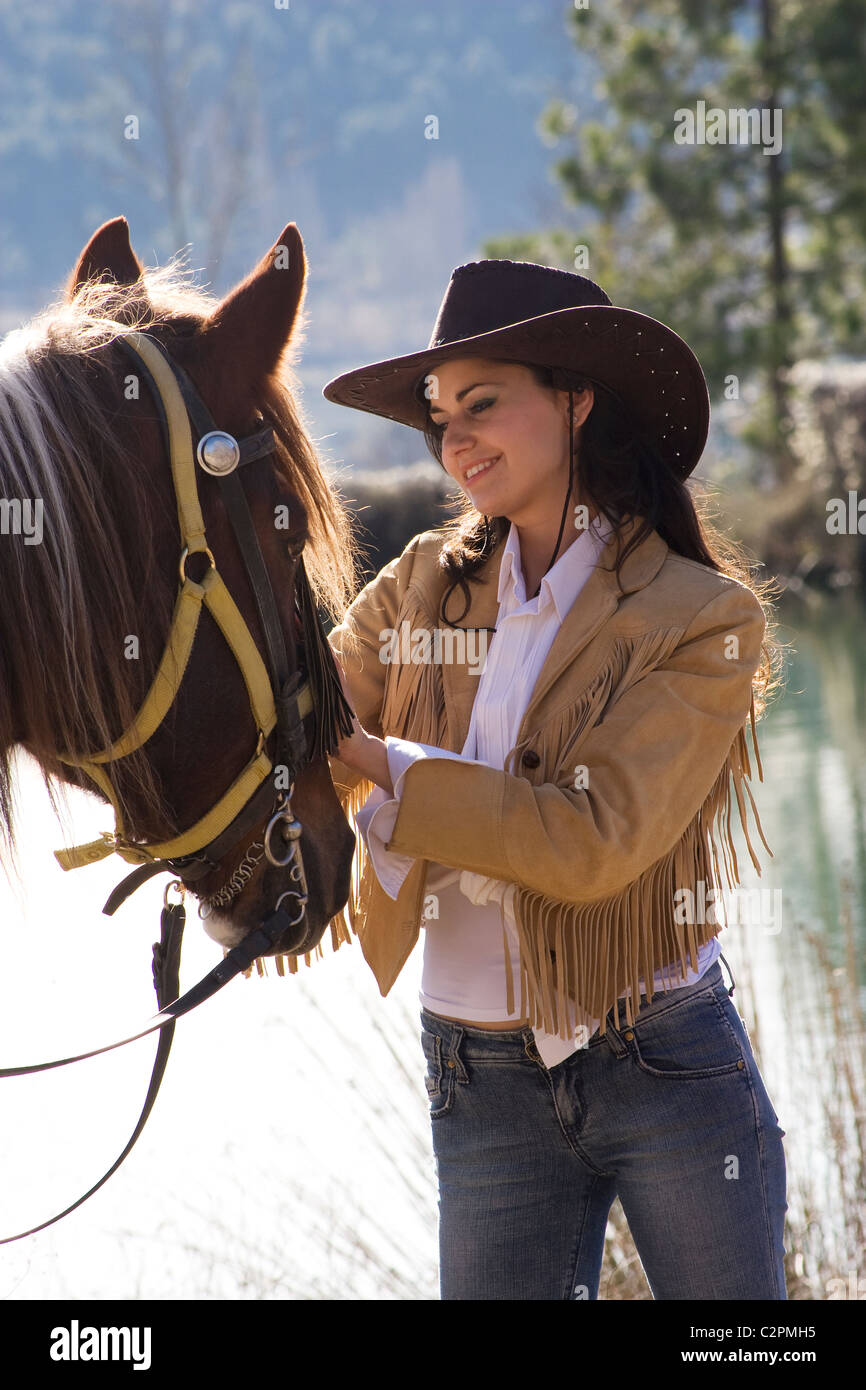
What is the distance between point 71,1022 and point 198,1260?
37.7 inches

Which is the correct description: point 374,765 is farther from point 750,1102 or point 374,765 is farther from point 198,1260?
point 198,1260

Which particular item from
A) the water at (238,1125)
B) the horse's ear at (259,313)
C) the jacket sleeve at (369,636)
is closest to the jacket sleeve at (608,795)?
the jacket sleeve at (369,636)

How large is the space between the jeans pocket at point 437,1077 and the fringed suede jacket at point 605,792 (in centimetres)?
10

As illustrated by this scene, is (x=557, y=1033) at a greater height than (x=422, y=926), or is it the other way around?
(x=422, y=926)

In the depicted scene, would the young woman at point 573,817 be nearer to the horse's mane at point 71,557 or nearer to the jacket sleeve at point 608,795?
the jacket sleeve at point 608,795

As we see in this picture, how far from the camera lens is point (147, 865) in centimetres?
162

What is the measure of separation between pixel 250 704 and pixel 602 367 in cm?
70

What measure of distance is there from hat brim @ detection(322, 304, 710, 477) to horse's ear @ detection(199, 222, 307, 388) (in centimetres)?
22

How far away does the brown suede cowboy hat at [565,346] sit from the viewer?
1706mm

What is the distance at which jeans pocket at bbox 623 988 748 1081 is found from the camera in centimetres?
165

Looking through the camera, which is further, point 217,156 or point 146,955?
point 217,156

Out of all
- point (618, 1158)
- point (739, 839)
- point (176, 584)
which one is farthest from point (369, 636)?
point (739, 839)
